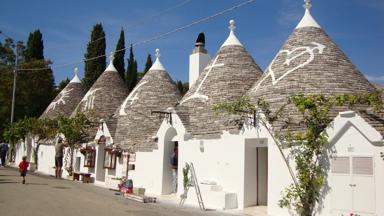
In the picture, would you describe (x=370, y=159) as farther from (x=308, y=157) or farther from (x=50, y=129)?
(x=50, y=129)

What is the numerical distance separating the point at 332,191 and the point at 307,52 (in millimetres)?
6462

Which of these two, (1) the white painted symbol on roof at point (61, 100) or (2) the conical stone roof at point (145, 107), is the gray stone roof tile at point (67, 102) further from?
(2) the conical stone roof at point (145, 107)

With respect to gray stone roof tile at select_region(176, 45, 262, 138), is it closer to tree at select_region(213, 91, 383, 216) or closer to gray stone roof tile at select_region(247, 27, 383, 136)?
gray stone roof tile at select_region(247, 27, 383, 136)

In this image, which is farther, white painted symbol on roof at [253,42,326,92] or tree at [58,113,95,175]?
tree at [58,113,95,175]

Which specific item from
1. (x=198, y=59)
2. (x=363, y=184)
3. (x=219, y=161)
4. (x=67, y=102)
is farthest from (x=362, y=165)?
(x=67, y=102)

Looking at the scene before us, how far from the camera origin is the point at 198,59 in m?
22.9

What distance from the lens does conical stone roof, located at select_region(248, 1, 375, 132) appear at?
47.6 feet

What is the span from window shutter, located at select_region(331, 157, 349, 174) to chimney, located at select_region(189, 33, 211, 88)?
12.4 metres

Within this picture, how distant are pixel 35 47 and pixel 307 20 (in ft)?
125

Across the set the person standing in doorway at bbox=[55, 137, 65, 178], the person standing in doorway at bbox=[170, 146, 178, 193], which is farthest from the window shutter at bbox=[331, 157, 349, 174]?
the person standing in doorway at bbox=[55, 137, 65, 178]

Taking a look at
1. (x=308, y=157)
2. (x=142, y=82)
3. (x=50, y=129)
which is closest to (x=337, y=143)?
(x=308, y=157)

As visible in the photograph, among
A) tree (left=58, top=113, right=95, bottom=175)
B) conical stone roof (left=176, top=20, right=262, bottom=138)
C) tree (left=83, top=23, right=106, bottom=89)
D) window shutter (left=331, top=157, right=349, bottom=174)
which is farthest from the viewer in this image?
tree (left=83, top=23, right=106, bottom=89)

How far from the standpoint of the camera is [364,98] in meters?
11.6

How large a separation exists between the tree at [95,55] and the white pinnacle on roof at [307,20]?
2796 cm
